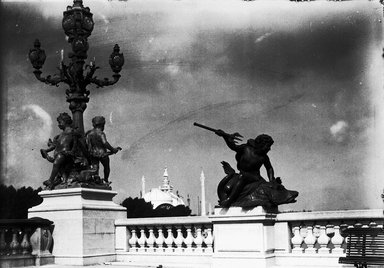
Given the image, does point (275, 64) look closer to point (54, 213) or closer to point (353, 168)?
point (353, 168)

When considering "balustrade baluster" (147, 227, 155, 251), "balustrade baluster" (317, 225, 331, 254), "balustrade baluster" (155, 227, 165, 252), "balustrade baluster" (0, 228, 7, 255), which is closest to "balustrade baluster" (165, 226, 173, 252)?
"balustrade baluster" (155, 227, 165, 252)

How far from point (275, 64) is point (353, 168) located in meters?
4.75

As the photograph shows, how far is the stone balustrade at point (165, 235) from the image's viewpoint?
1330 centimetres

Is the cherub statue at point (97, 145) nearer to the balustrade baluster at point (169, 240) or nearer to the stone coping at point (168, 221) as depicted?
the stone coping at point (168, 221)

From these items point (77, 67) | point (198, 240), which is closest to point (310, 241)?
point (198, 240)

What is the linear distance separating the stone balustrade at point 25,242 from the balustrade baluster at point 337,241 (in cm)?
648

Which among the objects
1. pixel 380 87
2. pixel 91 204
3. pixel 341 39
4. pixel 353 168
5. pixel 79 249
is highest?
pixel 341 39

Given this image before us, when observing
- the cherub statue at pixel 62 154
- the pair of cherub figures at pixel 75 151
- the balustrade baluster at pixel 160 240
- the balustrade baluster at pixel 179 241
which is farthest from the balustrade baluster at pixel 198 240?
the cherub statue at pixel 62 154

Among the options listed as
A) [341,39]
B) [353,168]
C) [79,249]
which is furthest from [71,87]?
[353,168]

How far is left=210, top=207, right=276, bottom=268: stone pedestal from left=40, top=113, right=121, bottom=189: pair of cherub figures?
4.13 meters

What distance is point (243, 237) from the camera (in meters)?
11.9

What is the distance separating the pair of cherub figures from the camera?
48.0 feet

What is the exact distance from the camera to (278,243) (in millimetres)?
12031

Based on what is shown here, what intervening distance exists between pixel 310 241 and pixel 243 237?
1.27 meters
